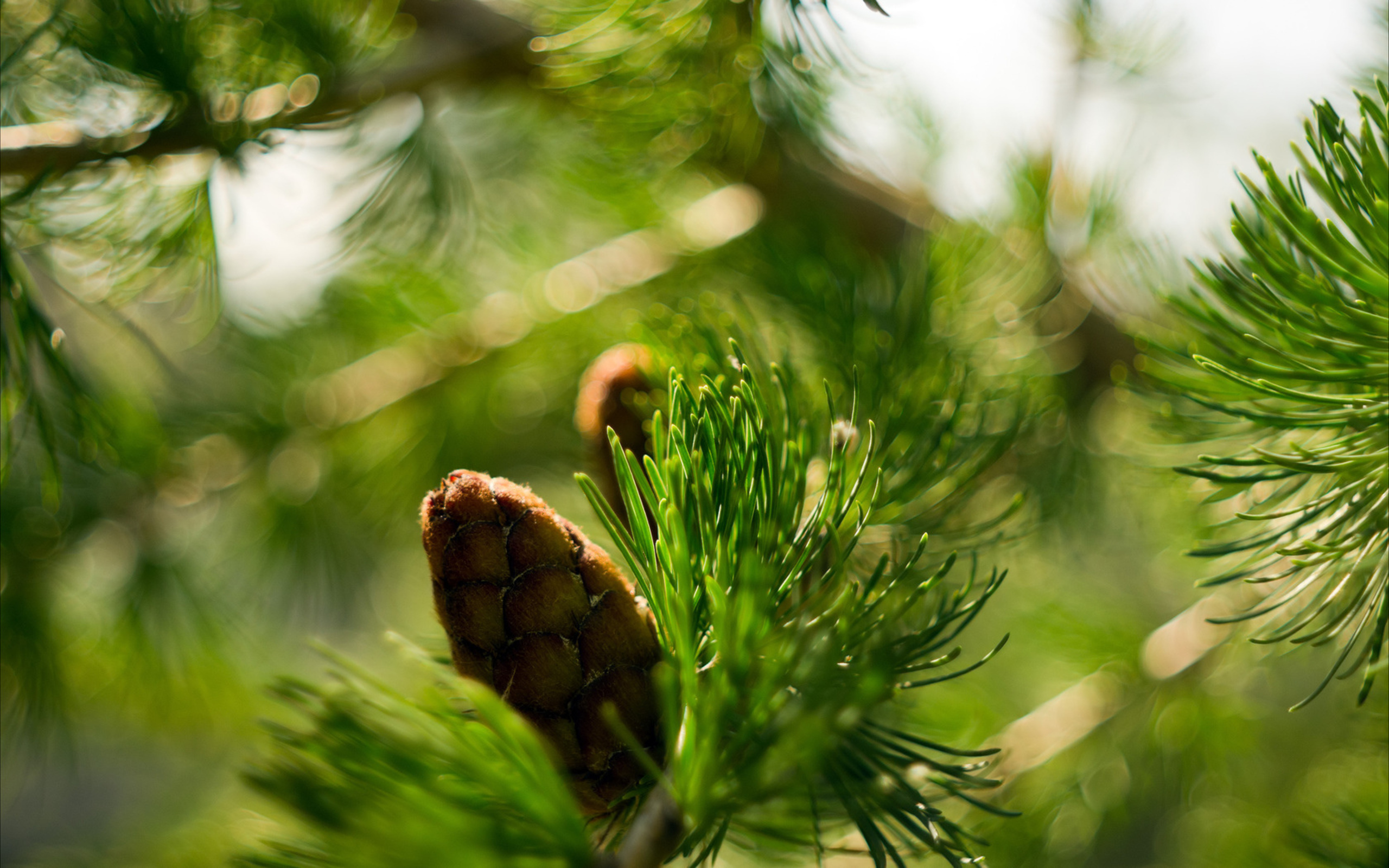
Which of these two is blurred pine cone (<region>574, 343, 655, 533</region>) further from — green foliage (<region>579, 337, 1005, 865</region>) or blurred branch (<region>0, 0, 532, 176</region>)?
blurred branch (<region>0, 0, 532, 176</region>)

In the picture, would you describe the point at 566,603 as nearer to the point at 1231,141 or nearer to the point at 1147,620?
the point at 1147,620

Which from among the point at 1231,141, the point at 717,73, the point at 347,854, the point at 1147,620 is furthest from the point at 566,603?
the point at 1231,141

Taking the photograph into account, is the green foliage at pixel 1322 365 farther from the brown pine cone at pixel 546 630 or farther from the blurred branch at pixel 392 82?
the blurred branch at pixel 392 82

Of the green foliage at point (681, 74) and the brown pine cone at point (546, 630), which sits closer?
the brown pine cone at point (546, 630)

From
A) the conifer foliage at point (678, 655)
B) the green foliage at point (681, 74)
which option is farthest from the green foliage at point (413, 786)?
the green foliage at point (681, 74)

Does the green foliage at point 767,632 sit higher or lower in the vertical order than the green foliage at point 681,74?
lower
